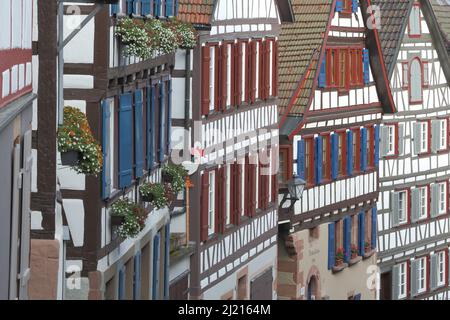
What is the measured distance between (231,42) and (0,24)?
17068mm

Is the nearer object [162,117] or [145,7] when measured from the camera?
[145,7]

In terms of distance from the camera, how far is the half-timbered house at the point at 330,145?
33.4 meters

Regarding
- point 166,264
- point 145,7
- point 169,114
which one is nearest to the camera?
point 145,7

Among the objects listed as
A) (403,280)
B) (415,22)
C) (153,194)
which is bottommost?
(403,280)

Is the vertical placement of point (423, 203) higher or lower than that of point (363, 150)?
lower

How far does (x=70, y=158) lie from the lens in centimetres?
1630

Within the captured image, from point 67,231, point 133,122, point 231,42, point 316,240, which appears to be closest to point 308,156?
point 316,240

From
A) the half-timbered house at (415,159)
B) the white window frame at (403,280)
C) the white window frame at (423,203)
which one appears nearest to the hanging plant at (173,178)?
the half-timbered house at (415,159)

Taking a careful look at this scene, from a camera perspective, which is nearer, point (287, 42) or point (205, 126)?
point (205, 126)

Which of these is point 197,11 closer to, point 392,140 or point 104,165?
point 104,165

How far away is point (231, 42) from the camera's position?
28531 millimetres

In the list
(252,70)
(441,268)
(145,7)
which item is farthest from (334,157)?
(145,7)

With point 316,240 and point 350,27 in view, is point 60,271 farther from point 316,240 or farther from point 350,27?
point 350,27

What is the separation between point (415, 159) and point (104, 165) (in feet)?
80.8
